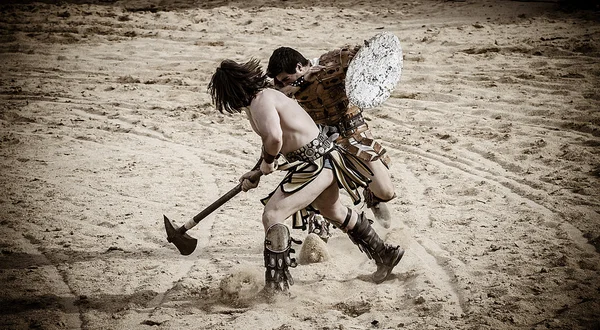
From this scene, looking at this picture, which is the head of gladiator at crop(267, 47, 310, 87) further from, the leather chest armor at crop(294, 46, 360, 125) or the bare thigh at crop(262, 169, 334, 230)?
the bare thigh at crop(262, 169, 334, 230)

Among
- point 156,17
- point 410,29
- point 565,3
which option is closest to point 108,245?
point 410,29

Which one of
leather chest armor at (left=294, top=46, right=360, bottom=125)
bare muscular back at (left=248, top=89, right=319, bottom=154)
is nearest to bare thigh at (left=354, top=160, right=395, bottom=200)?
leather chest armor at (left=294, top=46, right=360, bottom=125)

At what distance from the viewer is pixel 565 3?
10.7 metres

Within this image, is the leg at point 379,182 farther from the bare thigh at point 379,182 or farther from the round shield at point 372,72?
the round shield at point 372,72

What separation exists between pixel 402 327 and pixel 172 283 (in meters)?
1.60

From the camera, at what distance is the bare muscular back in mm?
3850

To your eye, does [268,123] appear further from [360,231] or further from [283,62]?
[360,231]

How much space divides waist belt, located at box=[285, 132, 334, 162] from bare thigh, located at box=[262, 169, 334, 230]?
0.13m

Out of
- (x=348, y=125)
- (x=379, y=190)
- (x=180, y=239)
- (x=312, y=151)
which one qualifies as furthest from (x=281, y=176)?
(x=312, y=151)

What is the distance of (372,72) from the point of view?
452cm

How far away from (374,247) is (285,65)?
136cm

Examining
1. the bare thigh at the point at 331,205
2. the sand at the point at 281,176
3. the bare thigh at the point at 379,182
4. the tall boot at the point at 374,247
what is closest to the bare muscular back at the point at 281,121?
the bare thigh at the point at 331,205

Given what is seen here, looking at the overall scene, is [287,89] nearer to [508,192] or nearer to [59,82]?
[508,192]

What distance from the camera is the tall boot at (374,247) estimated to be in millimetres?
4254
